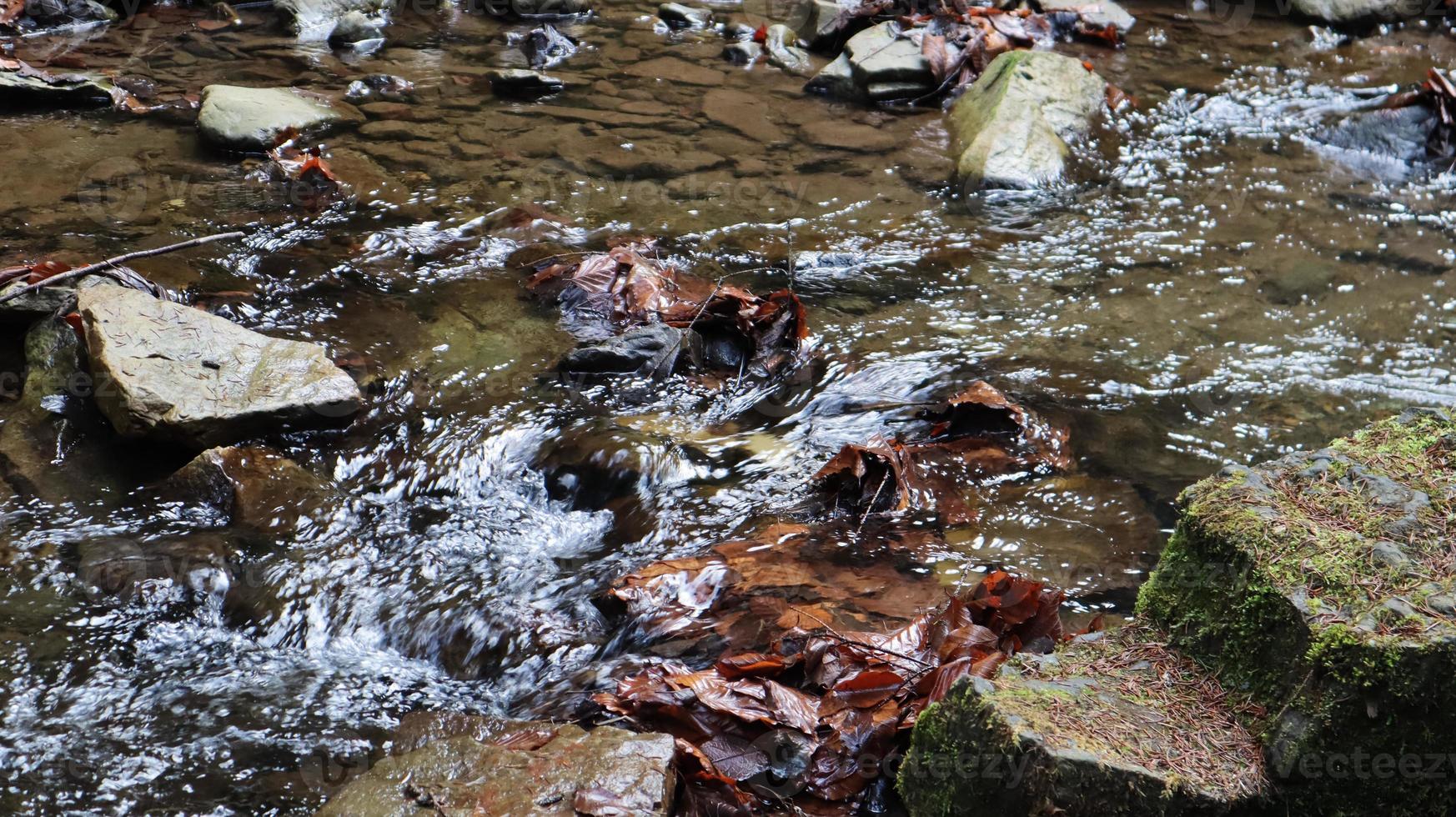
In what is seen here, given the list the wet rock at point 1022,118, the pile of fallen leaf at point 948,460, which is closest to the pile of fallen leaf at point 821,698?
the pile of fallen leaf at point 948,460

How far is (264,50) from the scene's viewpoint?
9.04 meters

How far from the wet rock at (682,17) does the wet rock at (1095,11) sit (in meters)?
3.36

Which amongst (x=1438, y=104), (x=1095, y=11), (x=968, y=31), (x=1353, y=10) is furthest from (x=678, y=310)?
(x=1353, y=10)

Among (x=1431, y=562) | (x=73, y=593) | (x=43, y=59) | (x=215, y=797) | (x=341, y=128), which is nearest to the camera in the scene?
(x=1431, y=562)

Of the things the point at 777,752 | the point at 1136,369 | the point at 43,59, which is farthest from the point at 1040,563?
the point at 43,59

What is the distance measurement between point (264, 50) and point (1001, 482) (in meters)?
7.95

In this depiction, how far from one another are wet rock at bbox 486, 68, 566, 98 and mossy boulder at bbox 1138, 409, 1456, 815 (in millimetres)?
6861

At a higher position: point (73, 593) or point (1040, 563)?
point (1040, 563)

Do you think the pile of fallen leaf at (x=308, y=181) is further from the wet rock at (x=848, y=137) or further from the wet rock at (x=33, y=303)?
the wet rock at (x=848, y=137)

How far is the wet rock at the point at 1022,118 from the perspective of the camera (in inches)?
279

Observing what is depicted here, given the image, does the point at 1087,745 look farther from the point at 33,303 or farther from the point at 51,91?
the point at 51,91

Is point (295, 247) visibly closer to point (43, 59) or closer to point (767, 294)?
point (767, 294)

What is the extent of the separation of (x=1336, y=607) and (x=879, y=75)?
23.3ft

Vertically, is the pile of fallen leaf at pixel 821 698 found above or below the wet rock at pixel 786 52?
below
